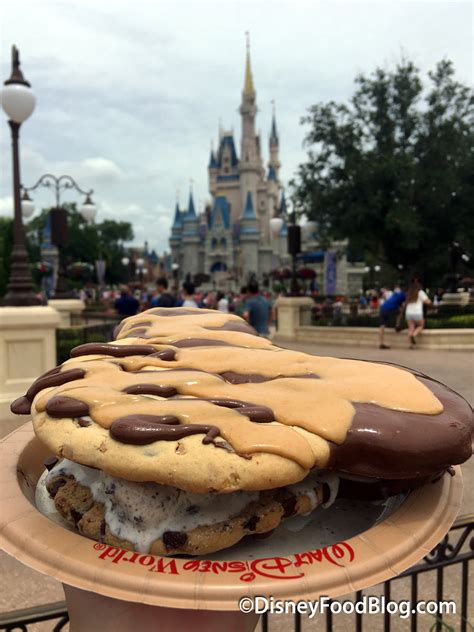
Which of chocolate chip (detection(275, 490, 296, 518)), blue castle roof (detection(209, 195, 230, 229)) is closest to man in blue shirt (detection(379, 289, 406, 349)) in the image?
chocolate chip (detection(275, 490, 296, 518))

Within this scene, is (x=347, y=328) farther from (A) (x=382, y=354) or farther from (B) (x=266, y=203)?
(B) (x=266, y=203)

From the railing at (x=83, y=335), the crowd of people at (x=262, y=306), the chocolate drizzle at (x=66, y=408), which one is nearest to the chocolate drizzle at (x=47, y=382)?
the chocolate drizzle at (x=66, y=408)

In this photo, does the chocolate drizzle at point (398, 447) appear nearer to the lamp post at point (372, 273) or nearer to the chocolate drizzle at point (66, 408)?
the chocolate drizzle at point (66, 408)

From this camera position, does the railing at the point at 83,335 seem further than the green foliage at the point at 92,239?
No

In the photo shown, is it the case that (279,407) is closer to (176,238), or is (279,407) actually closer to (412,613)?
(412,613)

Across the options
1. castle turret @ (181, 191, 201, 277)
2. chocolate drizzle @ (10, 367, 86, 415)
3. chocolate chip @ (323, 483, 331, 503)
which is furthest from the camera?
castle turret @ (181, 191, 201, 277)

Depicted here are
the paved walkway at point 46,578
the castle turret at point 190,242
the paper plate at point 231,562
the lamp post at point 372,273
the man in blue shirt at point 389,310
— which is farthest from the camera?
the castle turret at point 190,242

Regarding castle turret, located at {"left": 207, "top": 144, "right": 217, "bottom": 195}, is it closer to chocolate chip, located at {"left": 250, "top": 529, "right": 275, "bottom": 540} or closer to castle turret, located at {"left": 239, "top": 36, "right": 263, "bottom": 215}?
castle turret, located at {"left": 239, "top": 36, "right": 263, "bottom": 215}

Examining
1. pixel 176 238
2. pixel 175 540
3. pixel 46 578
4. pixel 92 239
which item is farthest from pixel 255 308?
pixel 176 238
